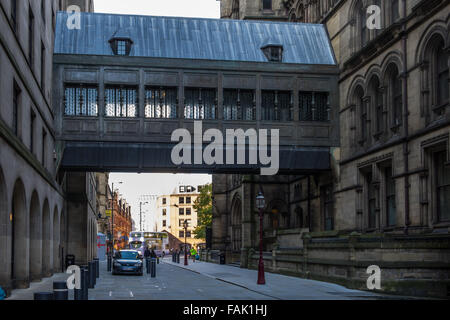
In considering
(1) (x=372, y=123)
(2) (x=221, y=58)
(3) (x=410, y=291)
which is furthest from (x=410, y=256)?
(2) (x=221, y=58)

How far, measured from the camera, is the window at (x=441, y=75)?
25.5 metres

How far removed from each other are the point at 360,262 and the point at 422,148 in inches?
217

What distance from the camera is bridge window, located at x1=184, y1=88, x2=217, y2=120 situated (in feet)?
119

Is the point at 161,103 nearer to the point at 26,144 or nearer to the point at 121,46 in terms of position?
the point at 121,46

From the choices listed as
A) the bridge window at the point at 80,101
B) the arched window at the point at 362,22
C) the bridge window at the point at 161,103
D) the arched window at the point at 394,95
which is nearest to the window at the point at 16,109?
the bridge window at the point at 80,101

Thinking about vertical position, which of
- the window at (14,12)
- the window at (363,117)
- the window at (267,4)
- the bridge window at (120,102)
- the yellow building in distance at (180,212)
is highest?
the window at (267,4)

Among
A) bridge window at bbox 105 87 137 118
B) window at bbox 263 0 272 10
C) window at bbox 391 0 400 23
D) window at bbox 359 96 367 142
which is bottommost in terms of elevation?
window at bbox 359 96 367 142

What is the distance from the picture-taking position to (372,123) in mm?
32562

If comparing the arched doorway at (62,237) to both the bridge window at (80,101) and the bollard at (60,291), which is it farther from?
the bollard at (60,291)

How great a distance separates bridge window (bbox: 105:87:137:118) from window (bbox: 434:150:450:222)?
16.7 meters

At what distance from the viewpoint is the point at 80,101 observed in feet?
117

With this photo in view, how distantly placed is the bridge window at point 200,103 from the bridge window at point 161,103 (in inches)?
27.8

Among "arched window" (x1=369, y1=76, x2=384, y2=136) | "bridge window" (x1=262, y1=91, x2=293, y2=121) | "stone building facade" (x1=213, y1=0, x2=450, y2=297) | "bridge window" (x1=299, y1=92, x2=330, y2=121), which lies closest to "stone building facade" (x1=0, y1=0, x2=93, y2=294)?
"bridge window" (x1=262, y1=91, x2=293, y2=121)

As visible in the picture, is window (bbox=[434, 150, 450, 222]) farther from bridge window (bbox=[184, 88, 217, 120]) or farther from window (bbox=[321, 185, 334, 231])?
bridge window (bbox=[184, 88, 217, 120])
